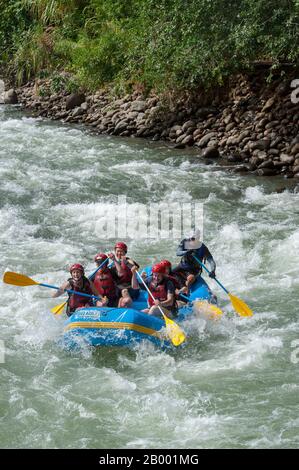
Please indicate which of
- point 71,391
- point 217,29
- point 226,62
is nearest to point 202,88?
point 226,62

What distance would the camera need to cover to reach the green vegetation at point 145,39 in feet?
41.4

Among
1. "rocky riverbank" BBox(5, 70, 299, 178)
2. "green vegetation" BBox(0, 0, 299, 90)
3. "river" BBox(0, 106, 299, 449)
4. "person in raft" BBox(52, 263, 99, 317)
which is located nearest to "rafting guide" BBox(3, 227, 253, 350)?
"person in raft" BBox(52, 263, 99, 317)

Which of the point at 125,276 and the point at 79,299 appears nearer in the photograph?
the point at 79,299

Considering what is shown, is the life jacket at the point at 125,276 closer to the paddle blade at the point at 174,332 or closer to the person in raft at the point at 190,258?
the person in raft at the point at 190,258

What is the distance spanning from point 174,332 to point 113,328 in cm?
61

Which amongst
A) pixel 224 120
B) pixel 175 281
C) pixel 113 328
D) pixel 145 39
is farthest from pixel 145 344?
pixel 145 39

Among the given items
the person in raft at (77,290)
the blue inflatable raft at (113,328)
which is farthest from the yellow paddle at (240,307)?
the person in raft at (77,290)

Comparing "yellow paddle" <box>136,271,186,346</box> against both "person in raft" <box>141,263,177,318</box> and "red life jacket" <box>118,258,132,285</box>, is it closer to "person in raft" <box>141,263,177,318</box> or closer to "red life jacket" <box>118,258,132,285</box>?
"person in raft" <box>141,263,177,318</box>

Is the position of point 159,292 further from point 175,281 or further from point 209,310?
point 209,310

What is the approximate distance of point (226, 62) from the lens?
46.3ft

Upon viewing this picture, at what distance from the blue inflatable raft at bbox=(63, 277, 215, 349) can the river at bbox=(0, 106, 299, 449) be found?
0.12 m

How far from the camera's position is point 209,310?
888cm

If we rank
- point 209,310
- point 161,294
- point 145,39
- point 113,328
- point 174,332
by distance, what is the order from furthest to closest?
point 145,39 → point 161,294 → point 209,310 → point 113,328 → point 174,332
